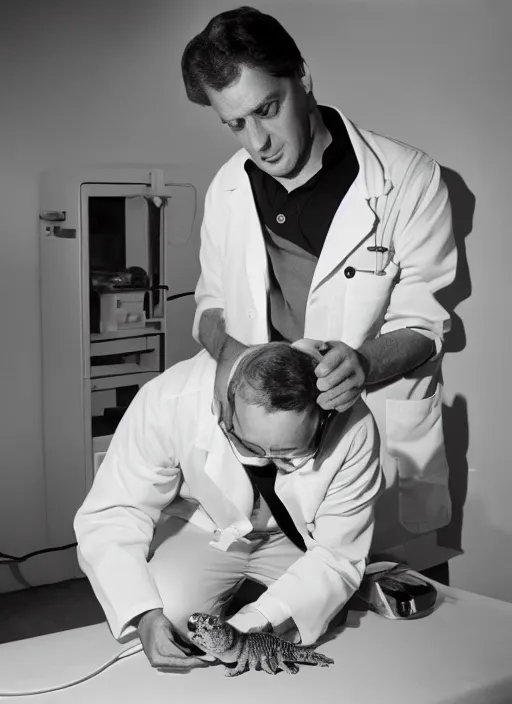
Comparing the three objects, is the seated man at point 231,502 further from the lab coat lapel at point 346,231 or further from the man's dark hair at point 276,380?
the lab coat lapel at point 346,231

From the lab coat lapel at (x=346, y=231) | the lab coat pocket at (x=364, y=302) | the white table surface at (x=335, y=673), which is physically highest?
the lab coat lapel at (x=346, y=231)

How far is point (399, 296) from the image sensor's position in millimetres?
1508

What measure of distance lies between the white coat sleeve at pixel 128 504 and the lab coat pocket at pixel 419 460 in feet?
1.38

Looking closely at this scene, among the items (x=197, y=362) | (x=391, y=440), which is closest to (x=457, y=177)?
(x=391, y=440)

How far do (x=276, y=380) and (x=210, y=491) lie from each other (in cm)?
35

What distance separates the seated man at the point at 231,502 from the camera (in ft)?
3.96

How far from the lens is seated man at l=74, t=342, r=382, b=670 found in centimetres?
121

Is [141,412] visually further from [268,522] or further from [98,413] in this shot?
[98,413]

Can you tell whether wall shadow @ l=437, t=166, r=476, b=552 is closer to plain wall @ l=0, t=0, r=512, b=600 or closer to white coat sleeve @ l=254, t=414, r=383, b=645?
plain wall @ l=0, t=0, r=512, b=600

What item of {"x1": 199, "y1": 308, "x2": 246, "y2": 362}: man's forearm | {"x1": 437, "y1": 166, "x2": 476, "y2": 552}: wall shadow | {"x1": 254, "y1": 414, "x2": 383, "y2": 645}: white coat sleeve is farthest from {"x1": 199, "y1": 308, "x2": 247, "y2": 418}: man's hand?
{"x1": 437, "y1": 166, "x2": 476, "y2": 552}: wall shadow

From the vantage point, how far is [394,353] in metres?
1.43

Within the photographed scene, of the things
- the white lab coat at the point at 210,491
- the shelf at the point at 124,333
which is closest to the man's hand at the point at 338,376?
the white lab coat at the point at 210,491

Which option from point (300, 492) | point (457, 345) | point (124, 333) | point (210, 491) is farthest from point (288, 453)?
point (124, 333)

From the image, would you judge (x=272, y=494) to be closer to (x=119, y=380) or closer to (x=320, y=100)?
(x=119, y=380)
